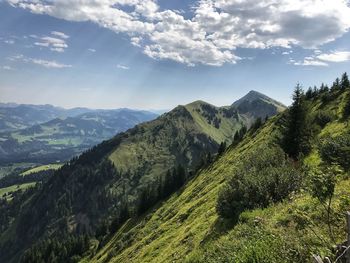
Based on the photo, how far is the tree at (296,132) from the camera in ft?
146

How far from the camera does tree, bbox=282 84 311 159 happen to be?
146 ft

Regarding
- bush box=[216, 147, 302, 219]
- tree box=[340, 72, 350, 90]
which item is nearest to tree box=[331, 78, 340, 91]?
tree box=[340, 72, 350, 90]

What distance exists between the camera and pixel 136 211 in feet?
427

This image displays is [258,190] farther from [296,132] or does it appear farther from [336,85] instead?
[336,85]

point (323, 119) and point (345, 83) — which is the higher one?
point (345, 83)

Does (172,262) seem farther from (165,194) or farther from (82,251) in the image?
(82,251)

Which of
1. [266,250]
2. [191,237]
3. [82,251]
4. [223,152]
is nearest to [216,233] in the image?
[191,237]

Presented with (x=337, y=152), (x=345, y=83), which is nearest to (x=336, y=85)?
(x=345, y=83)

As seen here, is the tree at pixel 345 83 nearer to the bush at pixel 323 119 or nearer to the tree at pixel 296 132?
the bush at pixel 323 119

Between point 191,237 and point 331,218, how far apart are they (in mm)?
21918

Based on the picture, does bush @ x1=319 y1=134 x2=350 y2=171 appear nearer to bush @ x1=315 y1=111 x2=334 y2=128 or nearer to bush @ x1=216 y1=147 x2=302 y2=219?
bush @ x1=216 y1=147 x2=302 y2=219

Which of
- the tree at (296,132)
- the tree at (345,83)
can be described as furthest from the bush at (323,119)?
the tree at (345,83)

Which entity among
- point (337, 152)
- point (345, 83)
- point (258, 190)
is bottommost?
point (258, 190)

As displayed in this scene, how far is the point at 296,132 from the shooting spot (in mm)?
45938
